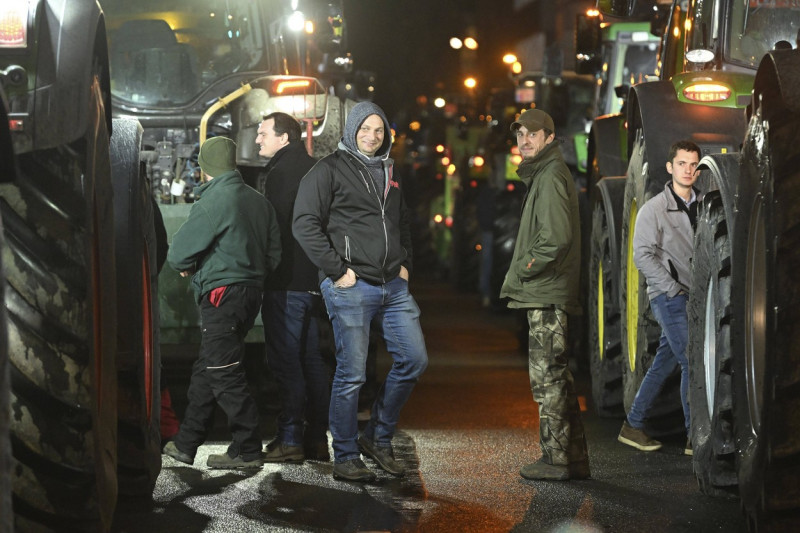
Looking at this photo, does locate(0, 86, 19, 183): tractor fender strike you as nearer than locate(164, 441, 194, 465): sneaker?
Yes

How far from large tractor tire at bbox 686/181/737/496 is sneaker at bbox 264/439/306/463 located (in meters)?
2.34

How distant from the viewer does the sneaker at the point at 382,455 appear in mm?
7562

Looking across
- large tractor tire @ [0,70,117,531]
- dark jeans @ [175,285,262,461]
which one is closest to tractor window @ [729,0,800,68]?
dark jeans @ [175,285,262,461]

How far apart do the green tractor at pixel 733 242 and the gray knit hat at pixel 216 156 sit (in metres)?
2.52

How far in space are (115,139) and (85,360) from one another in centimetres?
200

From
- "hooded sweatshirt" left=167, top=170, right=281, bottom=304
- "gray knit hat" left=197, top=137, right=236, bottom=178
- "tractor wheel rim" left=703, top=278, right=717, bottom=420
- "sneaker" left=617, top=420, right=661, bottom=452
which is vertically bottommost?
"sneaker" left=617, top=420, right=661, bottom=452

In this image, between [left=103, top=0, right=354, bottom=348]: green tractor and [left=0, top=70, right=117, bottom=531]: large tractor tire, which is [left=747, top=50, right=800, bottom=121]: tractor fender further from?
[left=103, top=0, right=354, bottom=348]: green tractor

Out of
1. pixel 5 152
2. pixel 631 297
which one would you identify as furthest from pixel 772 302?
pixel 631 297

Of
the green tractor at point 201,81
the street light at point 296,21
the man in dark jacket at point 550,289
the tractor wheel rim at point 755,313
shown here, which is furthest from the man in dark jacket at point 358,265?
the street light at point 296,21

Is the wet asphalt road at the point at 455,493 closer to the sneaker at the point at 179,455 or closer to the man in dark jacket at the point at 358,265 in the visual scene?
the sneaker at the point at 179,455

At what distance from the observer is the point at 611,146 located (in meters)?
11.0

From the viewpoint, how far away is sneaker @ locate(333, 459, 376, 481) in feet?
24.1

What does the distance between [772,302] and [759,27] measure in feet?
13.3

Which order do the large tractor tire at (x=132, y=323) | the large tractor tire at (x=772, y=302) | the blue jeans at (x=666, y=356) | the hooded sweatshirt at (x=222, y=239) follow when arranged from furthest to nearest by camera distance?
1. the blue jeans at (x=666, y=356)
2. the hooded sweatshirt at (x=222, y=239)
3. the large tractor tire at (x=132, y=323)
4. the large tractor tire at (x=772, y=302)
